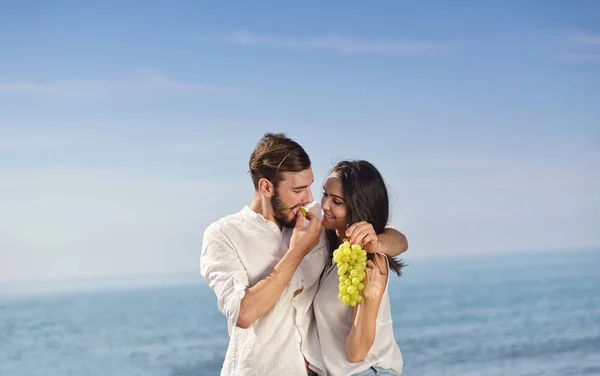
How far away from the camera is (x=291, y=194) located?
9.91 feet

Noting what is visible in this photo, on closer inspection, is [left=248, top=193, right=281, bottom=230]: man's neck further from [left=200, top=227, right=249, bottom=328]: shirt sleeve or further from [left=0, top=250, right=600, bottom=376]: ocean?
[left=0, top=250, right=600, bottom=376]: ocean

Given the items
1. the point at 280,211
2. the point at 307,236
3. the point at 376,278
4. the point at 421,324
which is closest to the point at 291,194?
the point at 280,211

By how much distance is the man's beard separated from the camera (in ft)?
10.0

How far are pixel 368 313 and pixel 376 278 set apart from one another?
12 cm

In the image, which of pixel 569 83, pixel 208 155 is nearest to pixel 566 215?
pixel 569 83

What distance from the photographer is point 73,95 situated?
46.7ft

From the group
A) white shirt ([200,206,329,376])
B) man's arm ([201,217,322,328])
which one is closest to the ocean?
white shirt ([200,206,329,376])

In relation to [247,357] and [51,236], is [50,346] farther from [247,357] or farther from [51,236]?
[247,357]

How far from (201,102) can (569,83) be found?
6001mm

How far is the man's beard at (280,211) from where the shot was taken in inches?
120

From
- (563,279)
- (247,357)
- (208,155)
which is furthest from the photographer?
(563,279)

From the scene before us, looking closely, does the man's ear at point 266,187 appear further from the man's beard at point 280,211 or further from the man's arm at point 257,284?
the man's arm at point 257,284

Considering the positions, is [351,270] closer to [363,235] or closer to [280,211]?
[363,235]

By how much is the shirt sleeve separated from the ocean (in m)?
8.62
